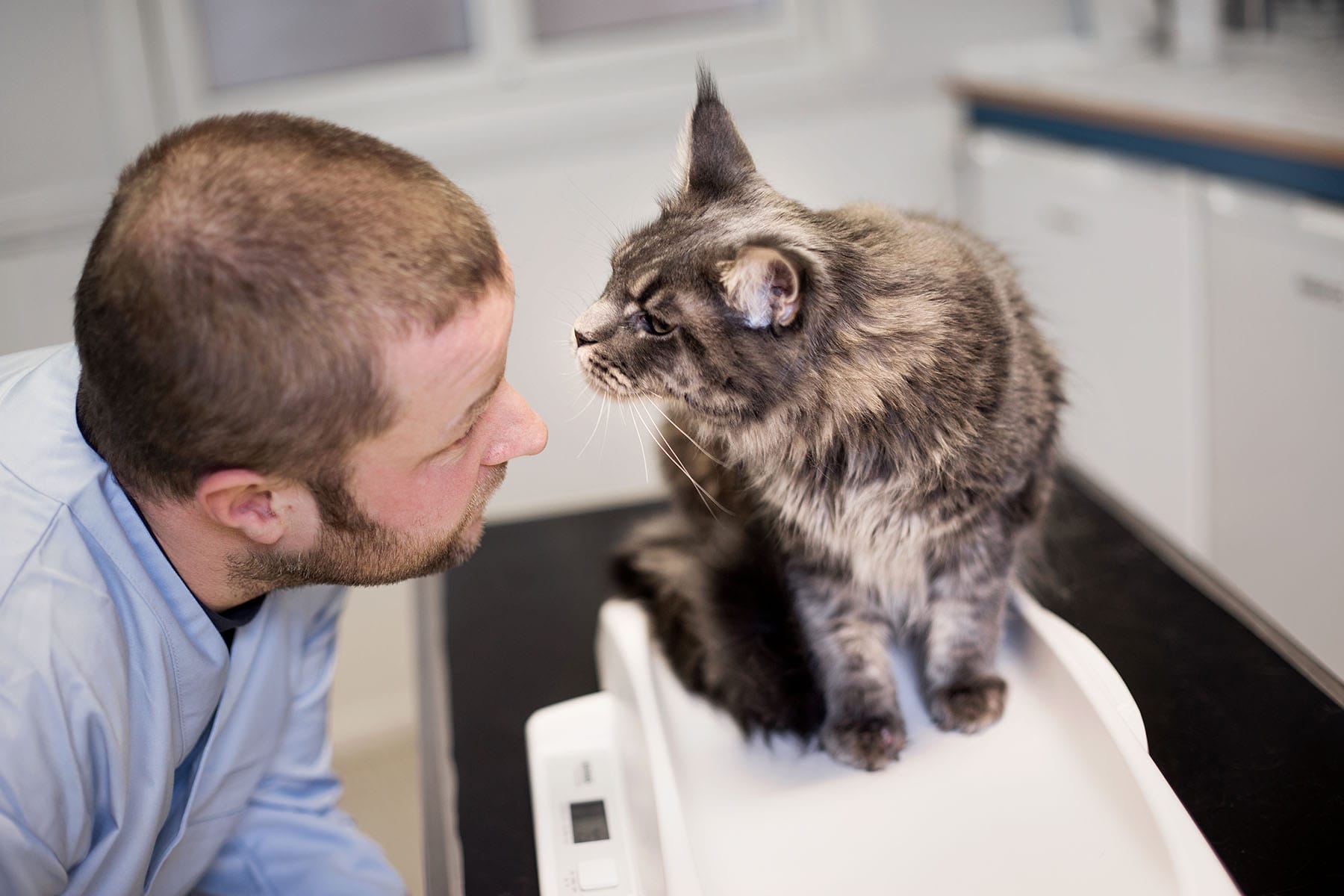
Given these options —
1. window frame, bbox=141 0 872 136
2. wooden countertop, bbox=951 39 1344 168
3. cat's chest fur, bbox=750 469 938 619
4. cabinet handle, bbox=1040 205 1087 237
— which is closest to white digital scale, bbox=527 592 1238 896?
cat's chest fur, bbox=750 469 938 619

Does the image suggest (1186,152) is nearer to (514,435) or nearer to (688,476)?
(688,476)

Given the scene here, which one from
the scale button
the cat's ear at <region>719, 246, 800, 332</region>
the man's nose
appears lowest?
the scale button

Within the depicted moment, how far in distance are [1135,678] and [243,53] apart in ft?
9.70

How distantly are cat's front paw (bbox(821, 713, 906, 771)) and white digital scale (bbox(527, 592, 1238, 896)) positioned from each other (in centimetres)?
1

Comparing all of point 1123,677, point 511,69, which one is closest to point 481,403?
point 1123,677

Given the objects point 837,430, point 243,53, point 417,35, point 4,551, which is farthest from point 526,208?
point 4,551

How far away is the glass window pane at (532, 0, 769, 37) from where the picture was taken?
323cm

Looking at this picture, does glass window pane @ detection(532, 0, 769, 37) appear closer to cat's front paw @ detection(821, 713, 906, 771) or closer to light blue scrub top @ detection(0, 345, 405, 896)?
light blue scrub top @ detection(0, 345, 405, 896)

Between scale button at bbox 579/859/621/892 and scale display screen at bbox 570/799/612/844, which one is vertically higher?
scale button at bbox 579/859/621/892

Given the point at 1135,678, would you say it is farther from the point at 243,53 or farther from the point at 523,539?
the point at 243,53

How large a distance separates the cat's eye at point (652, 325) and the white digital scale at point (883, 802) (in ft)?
1.23

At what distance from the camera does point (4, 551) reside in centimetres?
91

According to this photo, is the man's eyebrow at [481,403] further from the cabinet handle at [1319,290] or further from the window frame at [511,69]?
the window frame at [511,69]

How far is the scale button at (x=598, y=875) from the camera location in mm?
1005
